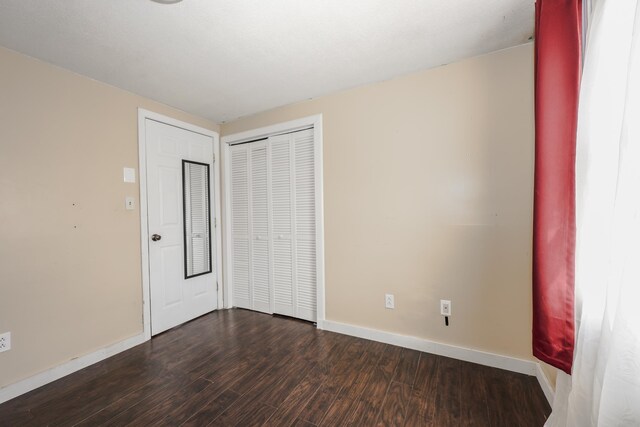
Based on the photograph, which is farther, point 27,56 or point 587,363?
point 27,56

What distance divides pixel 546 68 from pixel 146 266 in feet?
10.8

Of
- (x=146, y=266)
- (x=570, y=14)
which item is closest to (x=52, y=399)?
(x=146, y=266)

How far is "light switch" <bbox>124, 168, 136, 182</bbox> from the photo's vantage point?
236 cm

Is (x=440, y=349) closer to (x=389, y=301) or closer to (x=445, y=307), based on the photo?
(x=445, y=307)

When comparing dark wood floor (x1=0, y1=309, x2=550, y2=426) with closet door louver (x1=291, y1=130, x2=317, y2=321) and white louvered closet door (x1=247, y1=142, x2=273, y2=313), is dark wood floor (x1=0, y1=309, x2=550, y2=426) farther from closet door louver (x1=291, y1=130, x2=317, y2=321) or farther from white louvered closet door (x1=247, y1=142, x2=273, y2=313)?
white louvered closet door (x1=247, y1=142, x2=273, y2=313)

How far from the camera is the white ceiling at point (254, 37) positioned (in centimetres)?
144

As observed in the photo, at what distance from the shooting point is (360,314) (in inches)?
96.7

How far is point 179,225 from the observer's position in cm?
281

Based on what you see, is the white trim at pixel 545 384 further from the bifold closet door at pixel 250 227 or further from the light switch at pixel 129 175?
the light switch at pixel 129 175

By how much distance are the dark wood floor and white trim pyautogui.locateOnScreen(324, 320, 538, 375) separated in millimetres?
56

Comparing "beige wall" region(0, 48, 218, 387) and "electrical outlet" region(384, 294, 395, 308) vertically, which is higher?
"beige wall" region(0, 48, 218, 387)

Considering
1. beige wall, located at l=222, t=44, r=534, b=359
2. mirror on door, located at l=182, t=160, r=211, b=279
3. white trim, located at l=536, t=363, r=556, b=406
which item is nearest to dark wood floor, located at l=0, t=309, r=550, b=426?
white trim, located at l=536, t=363, r=556, b=406

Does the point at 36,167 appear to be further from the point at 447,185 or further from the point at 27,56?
the point at 447,185

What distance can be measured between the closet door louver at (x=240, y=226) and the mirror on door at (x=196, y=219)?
0.31m
